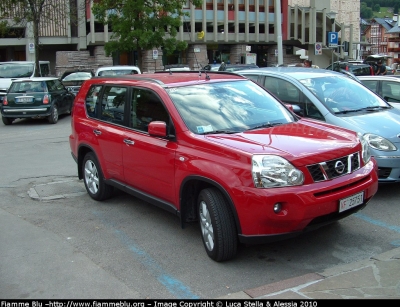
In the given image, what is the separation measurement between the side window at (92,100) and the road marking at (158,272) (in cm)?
199

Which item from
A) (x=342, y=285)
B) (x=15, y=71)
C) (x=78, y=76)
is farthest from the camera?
(x=15, y=71)

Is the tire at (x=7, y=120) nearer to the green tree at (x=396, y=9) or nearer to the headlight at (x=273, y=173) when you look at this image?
the headlight at (x=273, y=173)

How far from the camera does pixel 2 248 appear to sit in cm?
582

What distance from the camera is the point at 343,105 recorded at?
7.92 metres

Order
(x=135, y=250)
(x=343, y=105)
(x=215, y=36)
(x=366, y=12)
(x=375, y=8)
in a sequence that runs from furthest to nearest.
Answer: (x=375, y=8)
(x=366, y=12)
(x=215, y=36)
(x=343, y=105)
(x=135, y=250)

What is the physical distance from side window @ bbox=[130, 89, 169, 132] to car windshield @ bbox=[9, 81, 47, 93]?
12238 millimetres

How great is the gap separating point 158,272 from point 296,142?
1.82 metres

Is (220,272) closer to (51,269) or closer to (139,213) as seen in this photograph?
(51,269)

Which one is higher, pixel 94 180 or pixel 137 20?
pixel 137 20

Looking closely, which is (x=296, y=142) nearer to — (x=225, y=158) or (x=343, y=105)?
(x=225, y=158)

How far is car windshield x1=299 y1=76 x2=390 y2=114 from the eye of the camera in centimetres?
790

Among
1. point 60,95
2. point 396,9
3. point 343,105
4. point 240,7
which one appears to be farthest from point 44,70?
point 396,9

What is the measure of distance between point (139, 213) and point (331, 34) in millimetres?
15563

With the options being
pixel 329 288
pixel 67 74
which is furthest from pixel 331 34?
pixel 329 288
